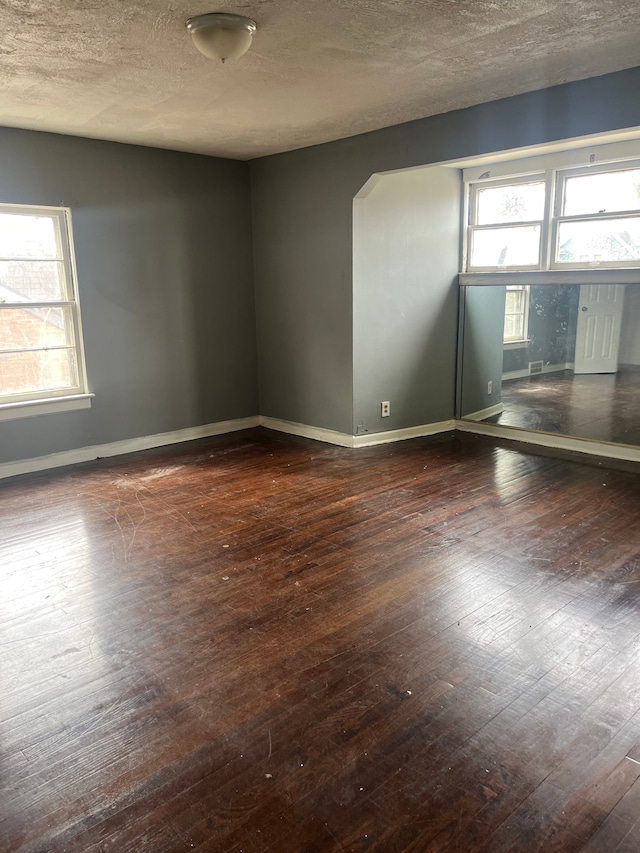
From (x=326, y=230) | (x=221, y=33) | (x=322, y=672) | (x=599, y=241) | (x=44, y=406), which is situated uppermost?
(x=221, y=33)

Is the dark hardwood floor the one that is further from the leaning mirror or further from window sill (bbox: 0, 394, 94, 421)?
the leaning mirror

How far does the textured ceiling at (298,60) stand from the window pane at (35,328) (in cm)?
128

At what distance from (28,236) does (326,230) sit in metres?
2.27

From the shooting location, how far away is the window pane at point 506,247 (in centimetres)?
512

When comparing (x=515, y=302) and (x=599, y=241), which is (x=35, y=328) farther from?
(x=599, y=241)

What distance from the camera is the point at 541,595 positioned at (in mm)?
2754

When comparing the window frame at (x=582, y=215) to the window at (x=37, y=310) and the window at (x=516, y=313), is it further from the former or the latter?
the window at (x=37, y=310)

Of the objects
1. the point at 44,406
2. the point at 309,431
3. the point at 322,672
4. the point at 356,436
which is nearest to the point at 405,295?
the point at 356,436

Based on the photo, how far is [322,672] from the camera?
2234 mm

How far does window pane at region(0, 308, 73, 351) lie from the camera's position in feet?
14.9

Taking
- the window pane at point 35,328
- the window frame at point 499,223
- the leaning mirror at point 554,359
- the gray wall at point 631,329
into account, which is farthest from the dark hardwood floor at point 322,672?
the window frame at point 499,223

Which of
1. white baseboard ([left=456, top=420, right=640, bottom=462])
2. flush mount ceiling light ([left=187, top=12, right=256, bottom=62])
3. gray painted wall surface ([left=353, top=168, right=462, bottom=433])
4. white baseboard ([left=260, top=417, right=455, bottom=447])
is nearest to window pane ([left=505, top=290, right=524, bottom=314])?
gray painted wall surface ([left=353, top=168, right=462, bottom=433])

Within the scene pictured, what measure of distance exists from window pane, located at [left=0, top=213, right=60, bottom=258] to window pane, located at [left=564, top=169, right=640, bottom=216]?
3.94 m

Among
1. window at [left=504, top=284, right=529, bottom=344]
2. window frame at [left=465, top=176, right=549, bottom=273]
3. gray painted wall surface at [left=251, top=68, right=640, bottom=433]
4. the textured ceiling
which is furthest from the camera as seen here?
window at [left=504, top=284, right=529, bottom=344]
